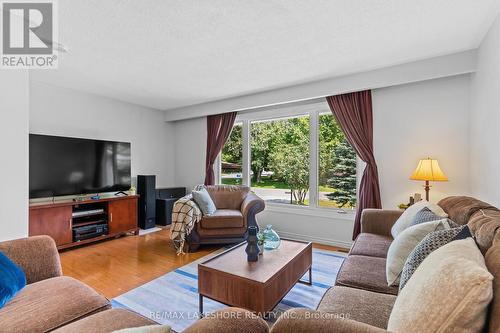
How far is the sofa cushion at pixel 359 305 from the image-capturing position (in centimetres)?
110

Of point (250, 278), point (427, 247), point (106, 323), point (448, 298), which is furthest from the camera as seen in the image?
point (250, 278)

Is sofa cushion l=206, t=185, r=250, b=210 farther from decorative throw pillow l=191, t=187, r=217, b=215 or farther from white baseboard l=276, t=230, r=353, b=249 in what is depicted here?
white baseboard l=276, t=230, r=353, b=249

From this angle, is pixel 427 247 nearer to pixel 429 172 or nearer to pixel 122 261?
pixel 429 172

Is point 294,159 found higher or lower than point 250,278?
higher

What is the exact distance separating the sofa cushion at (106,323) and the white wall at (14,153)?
4.93 feet

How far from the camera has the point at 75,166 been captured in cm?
351

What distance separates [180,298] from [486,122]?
316 centimetres

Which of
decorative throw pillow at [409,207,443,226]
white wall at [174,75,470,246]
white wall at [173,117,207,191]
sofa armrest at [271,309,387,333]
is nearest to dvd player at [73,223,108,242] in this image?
white wall at [173,117,207,191]

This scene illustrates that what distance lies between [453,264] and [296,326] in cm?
54

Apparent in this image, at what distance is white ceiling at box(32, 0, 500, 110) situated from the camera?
6.03 ft

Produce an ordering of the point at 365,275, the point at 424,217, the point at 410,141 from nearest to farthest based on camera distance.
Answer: the point at 365,275 → the point at 424,217 → the point at 410,141

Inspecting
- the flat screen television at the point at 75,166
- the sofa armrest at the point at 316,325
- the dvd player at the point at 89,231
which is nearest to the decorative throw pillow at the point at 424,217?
the sofa armrest at the point at 316,325

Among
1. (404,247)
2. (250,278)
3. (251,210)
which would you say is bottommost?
(250,278)

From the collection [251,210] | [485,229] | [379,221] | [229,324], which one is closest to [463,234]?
[485,229]
